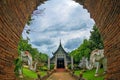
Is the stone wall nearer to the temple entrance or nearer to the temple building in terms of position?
the temple building

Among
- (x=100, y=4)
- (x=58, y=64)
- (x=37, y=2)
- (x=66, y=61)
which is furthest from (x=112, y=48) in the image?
(x=58, y=64)

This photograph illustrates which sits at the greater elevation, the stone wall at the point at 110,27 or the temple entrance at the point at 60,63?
the temple entrance at the point at 60,63

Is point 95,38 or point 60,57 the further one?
point 60,57

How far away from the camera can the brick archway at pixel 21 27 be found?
5505 millimetres

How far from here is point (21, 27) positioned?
746 centimetres

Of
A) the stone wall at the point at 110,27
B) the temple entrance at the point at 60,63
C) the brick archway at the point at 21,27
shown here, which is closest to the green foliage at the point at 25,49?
the temple entrance at the point at 60,63

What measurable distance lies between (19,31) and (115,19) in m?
2.98

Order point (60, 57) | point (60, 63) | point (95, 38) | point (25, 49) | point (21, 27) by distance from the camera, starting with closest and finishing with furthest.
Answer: point (21, 27) < point (95, 38) < point (25, 49) < point (60, 57) < point (60, 63)

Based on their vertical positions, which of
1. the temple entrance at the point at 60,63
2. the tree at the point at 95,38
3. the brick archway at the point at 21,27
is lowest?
the brick archway at the point at 21,27

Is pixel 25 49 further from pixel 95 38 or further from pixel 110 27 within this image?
pixel 110 27

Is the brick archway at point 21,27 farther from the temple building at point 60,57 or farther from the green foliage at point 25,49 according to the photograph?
the temple building at point 60,57

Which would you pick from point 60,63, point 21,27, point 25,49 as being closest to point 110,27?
point 21,27

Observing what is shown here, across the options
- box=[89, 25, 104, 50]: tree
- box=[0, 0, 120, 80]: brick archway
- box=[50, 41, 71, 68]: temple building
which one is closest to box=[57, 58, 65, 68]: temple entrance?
box=[50, 41, 71, 68]: temple building

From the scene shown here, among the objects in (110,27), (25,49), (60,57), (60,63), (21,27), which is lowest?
(110,27)
